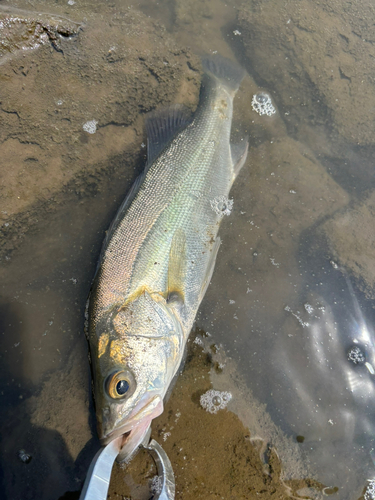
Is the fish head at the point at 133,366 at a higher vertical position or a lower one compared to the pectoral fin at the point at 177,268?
lower

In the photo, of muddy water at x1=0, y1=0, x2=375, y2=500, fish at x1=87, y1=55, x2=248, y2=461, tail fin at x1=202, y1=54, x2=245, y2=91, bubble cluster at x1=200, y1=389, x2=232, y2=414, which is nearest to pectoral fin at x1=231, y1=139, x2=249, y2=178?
fish at x1=87, y1=55, x2=248, y2=461

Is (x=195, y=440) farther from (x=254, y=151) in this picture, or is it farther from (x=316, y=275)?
(x=254, y=151)

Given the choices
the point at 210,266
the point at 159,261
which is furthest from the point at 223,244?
the point at 159,261

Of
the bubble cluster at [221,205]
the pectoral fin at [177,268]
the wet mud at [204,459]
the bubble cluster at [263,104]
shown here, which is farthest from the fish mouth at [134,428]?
the bubble cluster at [263,104]

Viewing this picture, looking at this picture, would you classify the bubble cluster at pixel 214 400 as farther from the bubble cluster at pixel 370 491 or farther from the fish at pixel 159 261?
the bubble cluster at pixel 370 491

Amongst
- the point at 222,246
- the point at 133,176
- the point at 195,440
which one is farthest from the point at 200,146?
the point at 195,440

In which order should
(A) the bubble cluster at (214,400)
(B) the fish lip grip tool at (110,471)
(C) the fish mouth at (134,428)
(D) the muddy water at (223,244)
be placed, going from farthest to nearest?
1. (A) the bubble cluster at (214,400)
2. (D) the muddy water at (223,244)
3. (C) the fish mouth at (134,428)
4. (B) the fish lip grip tool at (110,471)

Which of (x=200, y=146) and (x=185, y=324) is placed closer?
(x=185, y=324)
